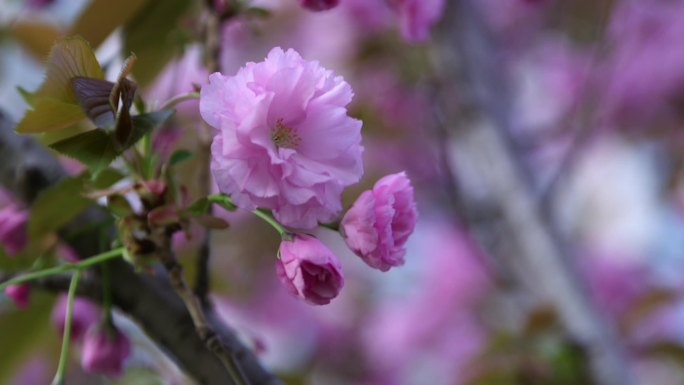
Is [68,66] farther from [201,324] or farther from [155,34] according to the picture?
[155,34]

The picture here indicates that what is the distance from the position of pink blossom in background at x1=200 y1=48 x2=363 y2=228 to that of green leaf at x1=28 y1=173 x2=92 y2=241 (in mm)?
177

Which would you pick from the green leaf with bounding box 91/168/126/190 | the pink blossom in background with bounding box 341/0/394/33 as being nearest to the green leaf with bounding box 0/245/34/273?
the green leaf with bounding box 91/168/126/190

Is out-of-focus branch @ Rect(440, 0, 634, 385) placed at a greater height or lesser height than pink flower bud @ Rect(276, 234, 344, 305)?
greater

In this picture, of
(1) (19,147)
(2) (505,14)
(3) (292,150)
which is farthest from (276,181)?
(2) (505,14)

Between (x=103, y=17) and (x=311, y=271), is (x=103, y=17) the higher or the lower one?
the higher one

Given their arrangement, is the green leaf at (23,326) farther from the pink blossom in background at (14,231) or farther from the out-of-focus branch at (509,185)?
the out-of-focus branch at (509,185)

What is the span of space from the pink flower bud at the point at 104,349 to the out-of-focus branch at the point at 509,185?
0.78 m

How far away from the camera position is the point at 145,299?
0.69m

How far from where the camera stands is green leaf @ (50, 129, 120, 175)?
19.9 inches

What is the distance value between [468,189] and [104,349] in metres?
1.13

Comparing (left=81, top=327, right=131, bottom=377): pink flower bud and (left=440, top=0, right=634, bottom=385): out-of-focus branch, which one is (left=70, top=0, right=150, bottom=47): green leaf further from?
(left=440, top=0, right=634, bottom=385): out-of-focus branch

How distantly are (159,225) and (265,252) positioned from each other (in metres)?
1.35

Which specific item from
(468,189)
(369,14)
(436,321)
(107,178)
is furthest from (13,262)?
(436,321)

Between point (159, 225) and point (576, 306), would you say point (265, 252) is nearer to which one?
point (576, 306)
